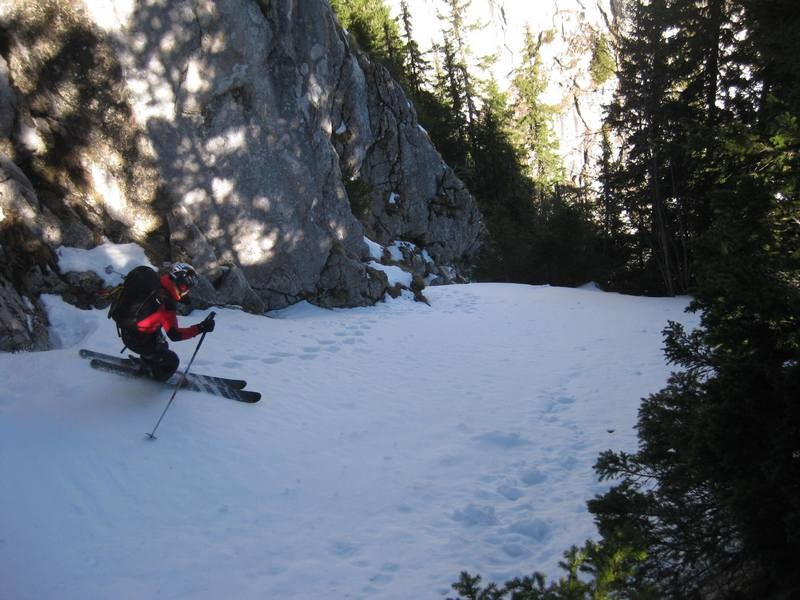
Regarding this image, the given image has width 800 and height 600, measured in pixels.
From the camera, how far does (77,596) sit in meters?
3.46

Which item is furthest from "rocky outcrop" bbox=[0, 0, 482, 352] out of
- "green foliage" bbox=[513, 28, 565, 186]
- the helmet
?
"green foliage" bbox=[513, 28, 565, 186]

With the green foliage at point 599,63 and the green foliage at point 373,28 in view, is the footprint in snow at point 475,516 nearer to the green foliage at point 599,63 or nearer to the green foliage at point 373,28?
the green foliage at point 373,28

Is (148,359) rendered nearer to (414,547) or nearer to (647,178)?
(414,547)

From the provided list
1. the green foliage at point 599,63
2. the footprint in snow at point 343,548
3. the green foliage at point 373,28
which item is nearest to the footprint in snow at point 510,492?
the footprint in snow at point 343,548

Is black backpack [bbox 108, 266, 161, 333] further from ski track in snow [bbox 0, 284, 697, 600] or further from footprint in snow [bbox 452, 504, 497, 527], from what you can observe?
footprint in snow [bbox 452, 504, 497, 527]

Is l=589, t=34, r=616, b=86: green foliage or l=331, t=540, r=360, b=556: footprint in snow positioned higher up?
l=589, t=34, r=616, b=86: green foliage

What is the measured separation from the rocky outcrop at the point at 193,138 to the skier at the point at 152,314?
11.0ft

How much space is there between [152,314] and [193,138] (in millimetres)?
6561

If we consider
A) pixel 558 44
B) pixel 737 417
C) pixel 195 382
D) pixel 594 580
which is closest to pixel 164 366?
pixel 195 382

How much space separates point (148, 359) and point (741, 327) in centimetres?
662

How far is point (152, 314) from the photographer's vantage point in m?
6.33

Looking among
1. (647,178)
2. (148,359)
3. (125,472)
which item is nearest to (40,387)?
(148,359)

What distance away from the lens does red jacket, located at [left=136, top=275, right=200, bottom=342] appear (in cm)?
633

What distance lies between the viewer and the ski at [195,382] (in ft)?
21.9
